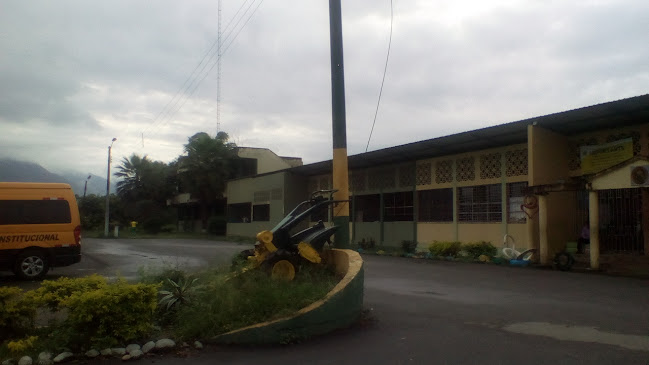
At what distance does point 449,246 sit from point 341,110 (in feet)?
38.3

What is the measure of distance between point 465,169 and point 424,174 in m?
2.70

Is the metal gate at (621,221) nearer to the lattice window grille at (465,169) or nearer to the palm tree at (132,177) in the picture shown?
the lattice window grille at (465,169)

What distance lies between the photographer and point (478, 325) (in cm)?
726

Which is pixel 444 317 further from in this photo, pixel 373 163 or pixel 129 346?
pixel 373 163

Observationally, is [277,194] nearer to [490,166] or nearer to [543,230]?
[490,166]

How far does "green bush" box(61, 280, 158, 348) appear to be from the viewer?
18.5 ft

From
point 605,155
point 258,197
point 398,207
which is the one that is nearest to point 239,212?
point 258,197

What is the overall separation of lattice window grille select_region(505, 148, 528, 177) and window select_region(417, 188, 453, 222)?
125 inches

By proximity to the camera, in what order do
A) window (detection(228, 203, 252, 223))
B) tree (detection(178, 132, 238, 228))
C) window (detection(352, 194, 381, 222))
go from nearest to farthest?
window (detection(352, 194, 381, 222))
window (detection(228, 203, 252, 223))
tree (detection(178, 132, 238, 228))

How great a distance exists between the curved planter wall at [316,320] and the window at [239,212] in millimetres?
34141

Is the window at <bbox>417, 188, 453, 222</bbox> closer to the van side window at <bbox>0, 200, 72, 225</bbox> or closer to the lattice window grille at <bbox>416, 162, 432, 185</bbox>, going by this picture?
the lattice window grille at <bbox>416, 162, 432, 185</bbox>

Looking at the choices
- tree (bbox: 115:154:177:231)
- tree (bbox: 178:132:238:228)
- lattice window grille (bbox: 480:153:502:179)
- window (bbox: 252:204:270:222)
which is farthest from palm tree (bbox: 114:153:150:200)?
lattice window grille (bbox: 480:153:502:179)

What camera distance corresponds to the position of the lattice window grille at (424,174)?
23.3 meters

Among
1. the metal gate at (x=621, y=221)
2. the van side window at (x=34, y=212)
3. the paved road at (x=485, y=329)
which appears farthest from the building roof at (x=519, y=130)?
the van side window at (x=34, y=212)
